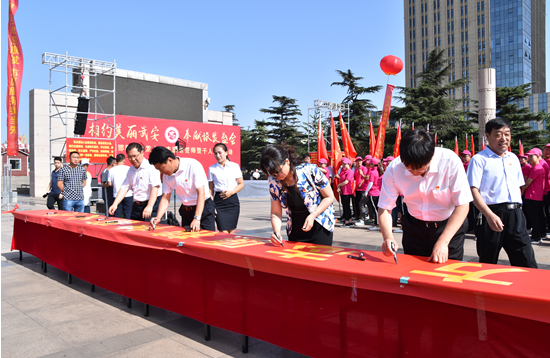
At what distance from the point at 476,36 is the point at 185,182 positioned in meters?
86.3

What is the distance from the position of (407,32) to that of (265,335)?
8995cm

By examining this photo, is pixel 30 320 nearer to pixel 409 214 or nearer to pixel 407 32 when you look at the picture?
pixel 409 214

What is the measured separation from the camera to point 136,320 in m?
3.33

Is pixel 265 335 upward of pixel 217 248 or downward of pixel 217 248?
downward

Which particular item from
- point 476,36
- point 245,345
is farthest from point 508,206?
point 476,36

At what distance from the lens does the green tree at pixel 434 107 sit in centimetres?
3154

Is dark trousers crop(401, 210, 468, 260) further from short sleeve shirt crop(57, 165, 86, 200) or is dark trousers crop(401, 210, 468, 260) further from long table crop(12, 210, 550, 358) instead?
short sleeve shirt crop(57, 165, 86, 200)

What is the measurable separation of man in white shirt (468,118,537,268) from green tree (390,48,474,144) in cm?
3049

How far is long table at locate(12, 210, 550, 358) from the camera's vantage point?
5.21ft

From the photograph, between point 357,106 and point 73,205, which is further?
point 357,106

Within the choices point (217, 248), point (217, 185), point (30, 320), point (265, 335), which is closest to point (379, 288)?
point (265, 335)

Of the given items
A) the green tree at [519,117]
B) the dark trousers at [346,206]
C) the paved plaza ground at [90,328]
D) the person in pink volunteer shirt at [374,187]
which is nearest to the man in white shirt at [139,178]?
the paved plaza ground at [90,328]

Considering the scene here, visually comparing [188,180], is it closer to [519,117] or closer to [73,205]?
[73,205]

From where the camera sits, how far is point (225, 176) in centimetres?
502
